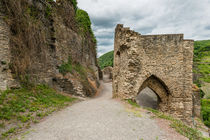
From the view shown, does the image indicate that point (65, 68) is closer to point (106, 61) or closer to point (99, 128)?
point (99, 128)

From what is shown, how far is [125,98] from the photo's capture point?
7609mm

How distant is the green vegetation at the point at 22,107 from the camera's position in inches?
163

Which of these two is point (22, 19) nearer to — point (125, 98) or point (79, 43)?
point (79, 43)

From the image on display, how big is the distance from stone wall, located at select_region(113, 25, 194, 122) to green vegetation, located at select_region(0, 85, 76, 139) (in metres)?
5.14

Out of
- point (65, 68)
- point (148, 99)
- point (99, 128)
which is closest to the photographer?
point (99, 128)

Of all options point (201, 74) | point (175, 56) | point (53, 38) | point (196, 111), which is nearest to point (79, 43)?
point (53, 38)

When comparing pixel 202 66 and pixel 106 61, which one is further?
pixel 106 61

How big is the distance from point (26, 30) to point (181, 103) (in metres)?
12.0

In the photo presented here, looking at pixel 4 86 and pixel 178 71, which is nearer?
pixel 4 86

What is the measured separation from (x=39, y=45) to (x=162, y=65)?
9366 millimetres

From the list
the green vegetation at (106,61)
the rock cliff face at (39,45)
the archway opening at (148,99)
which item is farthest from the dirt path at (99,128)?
the green vegetation at (106,61)

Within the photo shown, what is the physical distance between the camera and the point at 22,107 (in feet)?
16.7

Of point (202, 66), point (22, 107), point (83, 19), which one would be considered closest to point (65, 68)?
point (22, 107)

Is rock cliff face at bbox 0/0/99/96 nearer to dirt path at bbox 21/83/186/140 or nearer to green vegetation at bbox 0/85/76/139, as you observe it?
green vegetation at bbox 0/85/76/139
